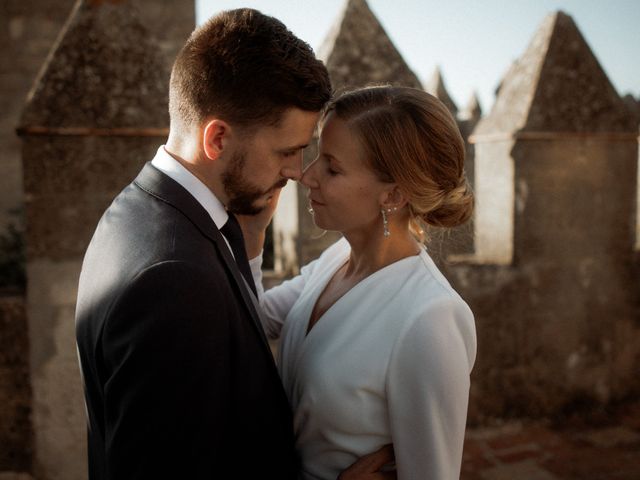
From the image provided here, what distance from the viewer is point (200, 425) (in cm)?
127

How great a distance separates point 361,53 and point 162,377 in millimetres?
2984

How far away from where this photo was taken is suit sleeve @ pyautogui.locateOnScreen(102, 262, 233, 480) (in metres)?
1.22

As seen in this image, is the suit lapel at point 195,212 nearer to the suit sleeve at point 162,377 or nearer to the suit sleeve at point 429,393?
the suit sleeve at point 162,377

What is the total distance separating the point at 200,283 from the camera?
130 cm

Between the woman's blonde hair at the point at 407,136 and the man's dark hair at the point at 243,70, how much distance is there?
0.75 feet

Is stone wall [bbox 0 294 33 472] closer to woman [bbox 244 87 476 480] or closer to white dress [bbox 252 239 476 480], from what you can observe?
woman [bbox 244 87 476 480]

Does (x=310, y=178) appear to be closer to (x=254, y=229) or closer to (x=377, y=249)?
(x=377, y=249)

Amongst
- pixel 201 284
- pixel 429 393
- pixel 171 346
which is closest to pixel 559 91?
pixel 429 393

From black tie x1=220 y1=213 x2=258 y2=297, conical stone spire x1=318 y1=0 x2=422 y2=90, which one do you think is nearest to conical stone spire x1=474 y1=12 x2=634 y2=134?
conical stone spire x1=318 y1=0 x2=422 y2=90

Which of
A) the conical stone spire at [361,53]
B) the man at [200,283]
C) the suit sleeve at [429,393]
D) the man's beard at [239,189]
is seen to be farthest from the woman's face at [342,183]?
the conical stone spire at [361,53]

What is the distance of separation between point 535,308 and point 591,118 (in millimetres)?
1569

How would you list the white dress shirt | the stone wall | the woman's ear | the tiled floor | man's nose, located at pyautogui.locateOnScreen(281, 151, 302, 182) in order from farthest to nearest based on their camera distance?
the tiled floor, the stone wall, the woman's ear, man's nose, located at pyautogui.locateOnScreen(281, 151, 302, 182), the white dress shirt

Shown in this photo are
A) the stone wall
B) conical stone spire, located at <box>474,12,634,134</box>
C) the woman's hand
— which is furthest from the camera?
conical stone spire, located at <box>474,12,634,134</box>

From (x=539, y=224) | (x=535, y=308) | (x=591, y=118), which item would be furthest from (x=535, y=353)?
(x=591, y=118)
